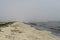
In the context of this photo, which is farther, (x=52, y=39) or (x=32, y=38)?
(x=52, y=39)

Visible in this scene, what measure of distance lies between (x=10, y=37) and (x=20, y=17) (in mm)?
2708

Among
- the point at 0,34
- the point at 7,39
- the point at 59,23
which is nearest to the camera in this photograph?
the point at 7,39

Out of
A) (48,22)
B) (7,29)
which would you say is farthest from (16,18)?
(7,29)

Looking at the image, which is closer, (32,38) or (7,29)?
(32,38)

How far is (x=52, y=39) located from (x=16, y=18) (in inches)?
99.5

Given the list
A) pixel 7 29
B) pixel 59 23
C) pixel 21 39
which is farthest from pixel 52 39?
pixel 59 23

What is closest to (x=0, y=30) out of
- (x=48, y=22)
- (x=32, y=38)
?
(x=32, y=38)

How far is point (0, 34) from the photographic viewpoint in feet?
10.1

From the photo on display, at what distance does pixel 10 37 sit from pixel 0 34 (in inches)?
9.7

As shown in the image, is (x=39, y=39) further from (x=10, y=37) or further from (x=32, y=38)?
(x=10, y=37)

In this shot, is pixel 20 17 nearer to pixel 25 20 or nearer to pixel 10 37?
pixel 25 20

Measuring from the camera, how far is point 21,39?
2.95 metres

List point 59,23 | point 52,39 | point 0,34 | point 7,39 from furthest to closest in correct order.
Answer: point 59,23 < point 52,39 < point 0,34 < point 7,39

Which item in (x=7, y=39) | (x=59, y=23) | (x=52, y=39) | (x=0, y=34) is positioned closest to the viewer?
(x=7, y=39)
